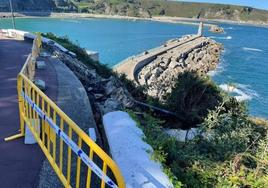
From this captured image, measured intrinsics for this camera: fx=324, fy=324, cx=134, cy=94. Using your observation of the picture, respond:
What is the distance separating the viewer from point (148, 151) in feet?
14.6

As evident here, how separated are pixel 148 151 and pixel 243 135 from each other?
72.1 inches

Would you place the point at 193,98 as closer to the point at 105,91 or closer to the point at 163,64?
the point at 105,91

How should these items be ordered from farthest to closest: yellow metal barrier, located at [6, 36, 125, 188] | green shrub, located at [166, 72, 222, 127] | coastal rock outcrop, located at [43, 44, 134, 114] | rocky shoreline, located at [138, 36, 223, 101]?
1. rocky shoreline, located at [138, 36, 223, 101]
2. green shrub, located at [166, 72, 222, 127]
3. coastal rock outcrop, located at [43, 44, 134, 114]
4. yellow metal barrier, located at [6, 36, 125, 188]

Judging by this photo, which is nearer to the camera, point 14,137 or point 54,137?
point 54,137

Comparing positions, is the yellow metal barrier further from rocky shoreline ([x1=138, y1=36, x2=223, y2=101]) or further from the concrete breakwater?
rocky shoreline ([x1=138, y1=36, x2=223, y2=101])

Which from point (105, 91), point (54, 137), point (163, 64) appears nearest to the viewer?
point (54, 137)

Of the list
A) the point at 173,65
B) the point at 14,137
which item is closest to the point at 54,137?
the point at 14,137

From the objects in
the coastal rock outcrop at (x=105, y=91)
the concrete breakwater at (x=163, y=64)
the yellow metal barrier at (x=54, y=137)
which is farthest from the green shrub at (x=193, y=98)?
the concrete breakwater at (x=163, y=64)

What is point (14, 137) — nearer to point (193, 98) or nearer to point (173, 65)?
point (193, 98)

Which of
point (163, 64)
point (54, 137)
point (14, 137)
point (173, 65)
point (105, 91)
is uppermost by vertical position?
point (54, 137)

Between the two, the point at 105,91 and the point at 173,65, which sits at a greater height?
the point at 105,91

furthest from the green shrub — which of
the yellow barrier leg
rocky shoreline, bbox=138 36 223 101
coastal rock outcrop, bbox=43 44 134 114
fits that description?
rocky shoreline, bbox=138 36 223 101

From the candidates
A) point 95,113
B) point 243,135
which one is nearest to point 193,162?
point 243,135

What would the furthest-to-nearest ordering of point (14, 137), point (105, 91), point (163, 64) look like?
point (163, 64)
point (105, 91)
point (14, 137)
